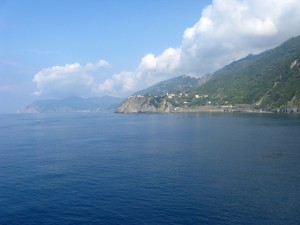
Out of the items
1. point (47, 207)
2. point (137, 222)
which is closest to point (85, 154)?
point (47, 207)

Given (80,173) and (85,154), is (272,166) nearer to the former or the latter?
(80,173)

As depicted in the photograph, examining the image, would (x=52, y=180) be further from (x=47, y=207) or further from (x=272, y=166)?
(x=272, y=166)

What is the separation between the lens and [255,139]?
15150 cm

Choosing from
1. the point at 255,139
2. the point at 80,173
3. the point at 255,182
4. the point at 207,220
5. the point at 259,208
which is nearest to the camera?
the point at 207,220

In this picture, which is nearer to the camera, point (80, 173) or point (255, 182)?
point (255, 182)

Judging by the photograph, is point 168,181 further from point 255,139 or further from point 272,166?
point 255,139

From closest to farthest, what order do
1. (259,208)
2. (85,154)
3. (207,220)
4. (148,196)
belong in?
1. (207,220)
2. (259,208)
3. (148,196)
4. (85,154)

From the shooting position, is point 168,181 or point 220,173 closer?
point 168,181

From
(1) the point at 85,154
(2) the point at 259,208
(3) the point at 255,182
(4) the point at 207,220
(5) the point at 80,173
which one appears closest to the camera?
(4) the point at 207,220

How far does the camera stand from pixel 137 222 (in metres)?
57.6

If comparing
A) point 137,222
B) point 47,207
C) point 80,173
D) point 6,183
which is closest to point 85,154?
point 80,173

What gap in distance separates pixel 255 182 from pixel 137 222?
34.1m

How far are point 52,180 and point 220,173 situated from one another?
139 ft

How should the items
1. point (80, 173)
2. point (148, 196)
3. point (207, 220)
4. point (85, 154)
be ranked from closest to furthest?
point (207, 220) → point (148, 196) → point (80, 173) → point (85, 154)
